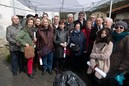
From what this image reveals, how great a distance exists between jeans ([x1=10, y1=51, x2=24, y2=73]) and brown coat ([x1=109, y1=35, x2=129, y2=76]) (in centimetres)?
317

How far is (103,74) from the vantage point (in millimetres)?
4297

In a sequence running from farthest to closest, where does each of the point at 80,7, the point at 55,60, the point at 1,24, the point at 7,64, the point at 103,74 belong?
1. the point at 1,24
2. the point at 80,7
3. the point at 7,64
4. the point at 55,60
5. the point at 103,74

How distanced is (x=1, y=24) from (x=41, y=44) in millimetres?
9407

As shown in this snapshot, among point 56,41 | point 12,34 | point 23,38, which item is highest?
point 12,34

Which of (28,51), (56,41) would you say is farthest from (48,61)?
(28,51)

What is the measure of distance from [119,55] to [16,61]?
11.3 feet

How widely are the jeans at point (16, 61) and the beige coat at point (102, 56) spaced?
258cm

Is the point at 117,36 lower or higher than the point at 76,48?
higher

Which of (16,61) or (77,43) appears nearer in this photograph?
(77,43)

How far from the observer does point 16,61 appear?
644cm

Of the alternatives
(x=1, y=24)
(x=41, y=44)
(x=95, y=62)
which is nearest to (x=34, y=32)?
(x=41, y=44)

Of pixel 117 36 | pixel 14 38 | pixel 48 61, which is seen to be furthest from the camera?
pixel 48 61

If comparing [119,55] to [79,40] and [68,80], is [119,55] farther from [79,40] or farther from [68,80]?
[79,40]

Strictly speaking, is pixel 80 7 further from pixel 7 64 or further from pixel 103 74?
pixel 103 74
